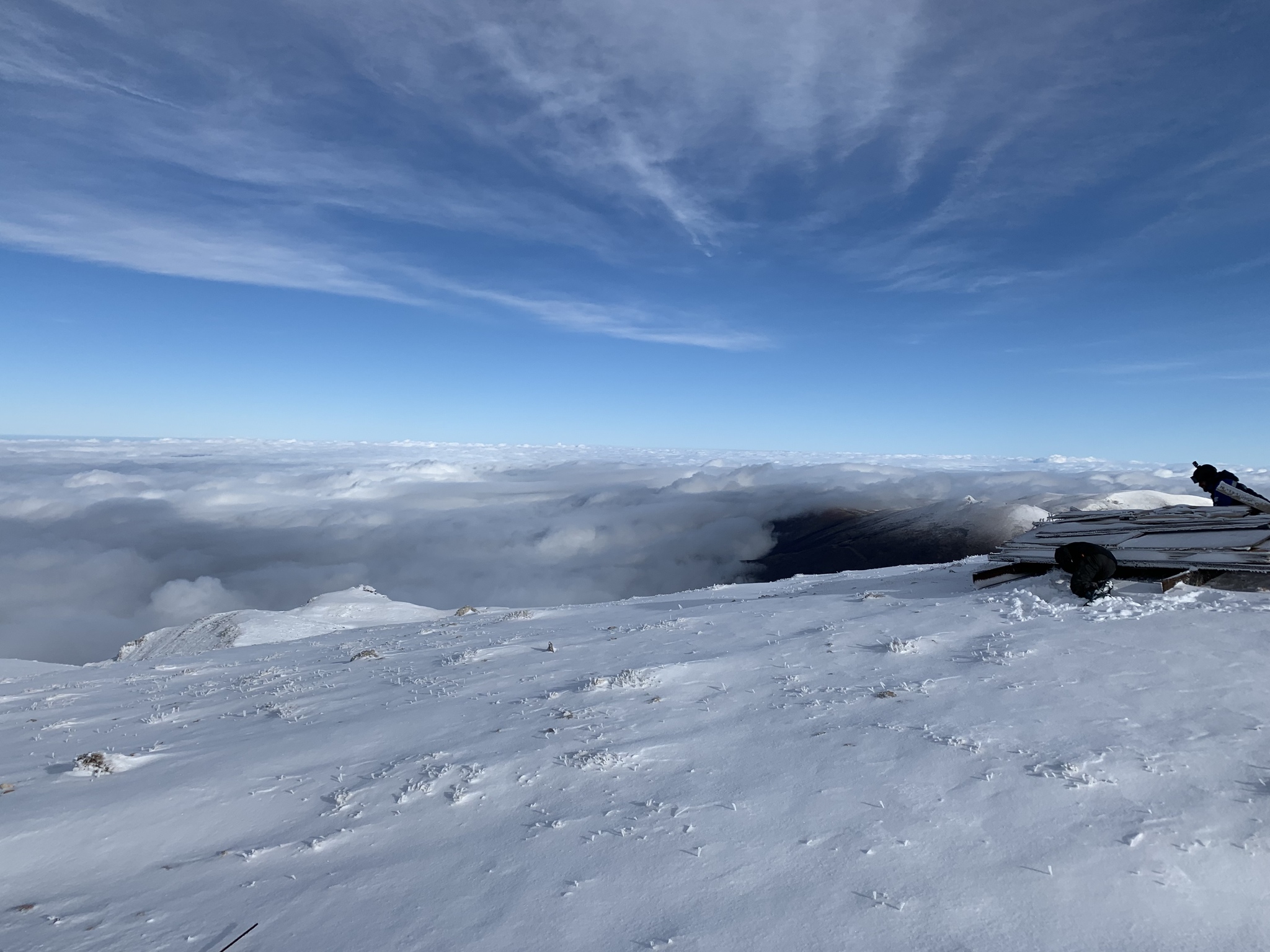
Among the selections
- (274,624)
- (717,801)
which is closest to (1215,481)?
(717,801)

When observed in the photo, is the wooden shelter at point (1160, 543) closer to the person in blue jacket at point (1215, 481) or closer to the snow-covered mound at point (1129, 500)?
the person in blue jacket at point (1215, 481)

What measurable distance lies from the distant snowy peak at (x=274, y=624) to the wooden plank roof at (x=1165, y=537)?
91.1 feet

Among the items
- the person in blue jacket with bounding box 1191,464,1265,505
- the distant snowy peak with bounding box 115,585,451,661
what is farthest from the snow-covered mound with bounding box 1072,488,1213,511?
the distant snowy peak with bounding box 115,585,451,661

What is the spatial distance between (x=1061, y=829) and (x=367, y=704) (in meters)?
7.52

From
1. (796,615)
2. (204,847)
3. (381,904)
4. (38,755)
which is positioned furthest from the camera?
(796,615)

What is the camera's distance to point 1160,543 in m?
10.4

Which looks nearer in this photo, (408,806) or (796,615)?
(408,806)

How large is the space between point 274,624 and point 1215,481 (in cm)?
4125

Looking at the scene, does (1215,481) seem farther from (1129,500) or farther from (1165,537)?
(1129,500)

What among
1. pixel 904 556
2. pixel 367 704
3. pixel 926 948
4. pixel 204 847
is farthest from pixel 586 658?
pixel 904 556

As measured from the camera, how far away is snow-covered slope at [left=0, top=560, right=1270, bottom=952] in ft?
12.0

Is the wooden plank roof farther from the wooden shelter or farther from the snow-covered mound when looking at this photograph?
the snow-covered mound

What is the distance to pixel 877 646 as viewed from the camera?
8.18m

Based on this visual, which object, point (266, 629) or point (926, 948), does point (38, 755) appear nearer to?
point (926, 948)
